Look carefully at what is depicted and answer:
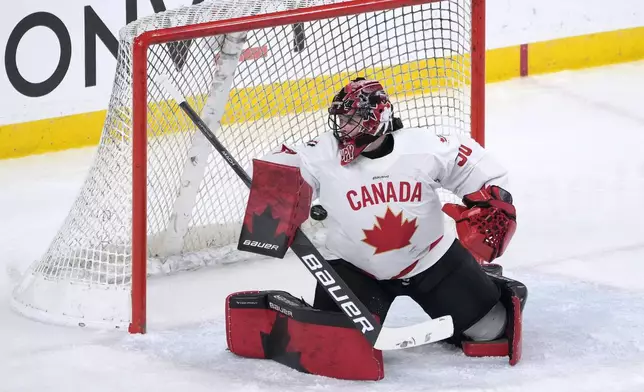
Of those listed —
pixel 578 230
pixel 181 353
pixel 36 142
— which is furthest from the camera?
pixel 36 142

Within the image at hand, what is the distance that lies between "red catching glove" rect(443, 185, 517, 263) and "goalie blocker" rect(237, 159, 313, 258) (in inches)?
15.9

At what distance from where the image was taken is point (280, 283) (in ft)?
14.7

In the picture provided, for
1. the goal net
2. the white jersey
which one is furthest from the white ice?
the white jersey

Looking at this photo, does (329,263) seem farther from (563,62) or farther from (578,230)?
(563,62)

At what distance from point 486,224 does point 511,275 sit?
41.9 inches

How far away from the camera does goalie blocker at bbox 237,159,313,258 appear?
350 centimetres

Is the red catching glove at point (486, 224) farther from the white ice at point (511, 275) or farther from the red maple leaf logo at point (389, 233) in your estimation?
the white ice at point (511, 275)

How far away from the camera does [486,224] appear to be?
3455 mm

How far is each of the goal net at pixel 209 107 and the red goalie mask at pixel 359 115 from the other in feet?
1.72

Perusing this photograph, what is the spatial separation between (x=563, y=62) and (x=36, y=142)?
111 inches

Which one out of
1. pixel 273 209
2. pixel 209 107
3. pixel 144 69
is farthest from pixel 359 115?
pixel 209 107

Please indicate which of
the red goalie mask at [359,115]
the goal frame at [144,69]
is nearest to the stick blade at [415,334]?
the red goalie mask at [359,115]

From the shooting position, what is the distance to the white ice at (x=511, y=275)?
3576 mm

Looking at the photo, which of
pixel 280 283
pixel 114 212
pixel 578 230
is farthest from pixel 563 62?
pixel 114 212
